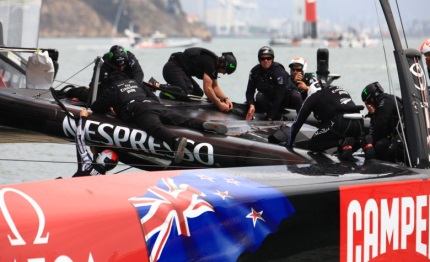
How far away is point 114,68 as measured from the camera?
26.0ft

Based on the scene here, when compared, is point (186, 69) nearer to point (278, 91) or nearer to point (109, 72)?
point (278, 91)

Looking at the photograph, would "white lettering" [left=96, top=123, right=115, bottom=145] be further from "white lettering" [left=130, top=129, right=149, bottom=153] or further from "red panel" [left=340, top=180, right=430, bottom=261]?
"red panel" [left=340, top=180, right=430, bottom=261]

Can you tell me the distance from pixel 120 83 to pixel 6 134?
1.64m

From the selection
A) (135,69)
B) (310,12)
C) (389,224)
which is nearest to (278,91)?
(135,69)

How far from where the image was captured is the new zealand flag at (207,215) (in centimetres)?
467

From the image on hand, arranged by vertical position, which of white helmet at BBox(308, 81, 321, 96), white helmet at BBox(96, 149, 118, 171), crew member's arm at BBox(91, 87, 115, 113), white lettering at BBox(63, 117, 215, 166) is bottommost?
white helmet at BBox(96, 149, 118, 171)

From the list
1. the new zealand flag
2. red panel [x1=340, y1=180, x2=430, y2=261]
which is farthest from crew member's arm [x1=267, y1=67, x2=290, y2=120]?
the new zealand flag

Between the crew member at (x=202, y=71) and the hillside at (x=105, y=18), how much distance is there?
100564 millimetres

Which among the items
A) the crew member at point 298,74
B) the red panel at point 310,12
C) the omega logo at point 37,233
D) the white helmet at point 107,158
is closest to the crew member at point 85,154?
the white helmet at point 107,158

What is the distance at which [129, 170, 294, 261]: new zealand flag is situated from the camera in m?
4.67

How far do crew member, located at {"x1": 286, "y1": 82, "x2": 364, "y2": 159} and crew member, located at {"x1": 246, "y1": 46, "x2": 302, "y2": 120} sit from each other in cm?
200

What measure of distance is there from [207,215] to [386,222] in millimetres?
1213

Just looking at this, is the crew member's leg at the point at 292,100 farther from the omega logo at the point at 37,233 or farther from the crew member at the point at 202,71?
the omega logo at the point at 37,233

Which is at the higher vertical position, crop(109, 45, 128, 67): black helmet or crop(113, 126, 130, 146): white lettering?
crop(109, 45, 128, 67): black helmet
